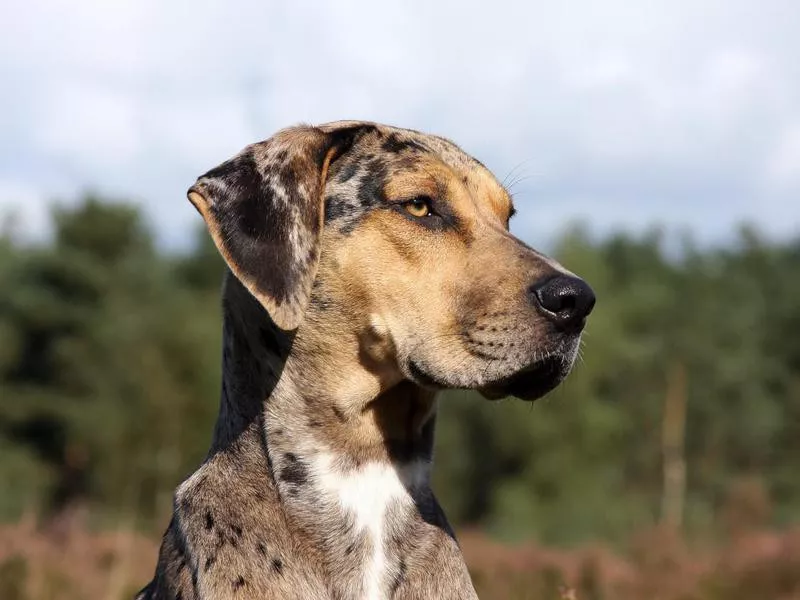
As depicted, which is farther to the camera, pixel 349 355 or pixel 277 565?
pixel 349 355

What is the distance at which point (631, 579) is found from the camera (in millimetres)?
13766

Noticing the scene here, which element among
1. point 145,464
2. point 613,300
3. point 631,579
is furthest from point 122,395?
point 631,579

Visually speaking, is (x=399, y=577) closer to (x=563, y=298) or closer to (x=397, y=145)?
(x=563, y=298)

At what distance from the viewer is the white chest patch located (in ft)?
14.7

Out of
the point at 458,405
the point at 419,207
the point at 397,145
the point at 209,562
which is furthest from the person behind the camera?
the point at 458,405

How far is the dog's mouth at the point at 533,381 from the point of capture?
14.8ft

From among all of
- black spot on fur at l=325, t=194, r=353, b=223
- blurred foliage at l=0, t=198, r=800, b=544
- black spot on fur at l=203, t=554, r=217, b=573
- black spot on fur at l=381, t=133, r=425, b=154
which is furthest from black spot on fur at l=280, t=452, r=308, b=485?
blurred foliage at l=0, t=198, r=800, b=544

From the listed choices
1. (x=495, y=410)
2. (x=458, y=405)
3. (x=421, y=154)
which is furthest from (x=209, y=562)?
(x=458, y=405)

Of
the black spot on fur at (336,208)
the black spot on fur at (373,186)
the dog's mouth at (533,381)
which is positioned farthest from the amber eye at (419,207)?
the dog's mouth at (533,381)

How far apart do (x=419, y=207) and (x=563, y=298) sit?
0.82m

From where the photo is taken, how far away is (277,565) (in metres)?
4.26

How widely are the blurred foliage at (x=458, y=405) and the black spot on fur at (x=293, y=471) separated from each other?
111ft

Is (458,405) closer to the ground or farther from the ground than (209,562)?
closer to the ground

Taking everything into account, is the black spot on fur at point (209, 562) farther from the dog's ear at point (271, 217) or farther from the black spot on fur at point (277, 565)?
the dog's ear at point (271, 217)
